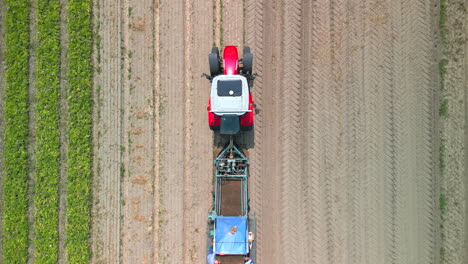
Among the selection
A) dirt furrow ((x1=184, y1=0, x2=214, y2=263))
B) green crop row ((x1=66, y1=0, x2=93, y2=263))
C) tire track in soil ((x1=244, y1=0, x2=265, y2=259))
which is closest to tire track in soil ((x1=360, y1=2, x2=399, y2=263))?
tire track in soil ((x1=244, y1=0, x2=265, y2=259))

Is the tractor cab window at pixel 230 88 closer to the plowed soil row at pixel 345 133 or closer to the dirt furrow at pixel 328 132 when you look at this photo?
the plowed soil row at pixel 345 133

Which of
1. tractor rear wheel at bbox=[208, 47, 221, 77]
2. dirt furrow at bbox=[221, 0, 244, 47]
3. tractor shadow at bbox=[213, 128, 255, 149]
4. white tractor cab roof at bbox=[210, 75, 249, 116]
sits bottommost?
tractor shadow at bbox=[213, 128, 255, 149]

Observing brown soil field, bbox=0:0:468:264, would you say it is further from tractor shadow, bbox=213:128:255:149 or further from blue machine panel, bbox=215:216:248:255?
blue machine panel, bbox=215:216:248:255

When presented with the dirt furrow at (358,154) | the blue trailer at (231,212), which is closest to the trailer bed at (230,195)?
the blue trailer at (231,212)

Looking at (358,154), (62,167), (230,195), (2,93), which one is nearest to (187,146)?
(230,195)

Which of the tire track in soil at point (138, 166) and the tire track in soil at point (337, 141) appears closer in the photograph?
the tire track in soil at point (337, 141)
